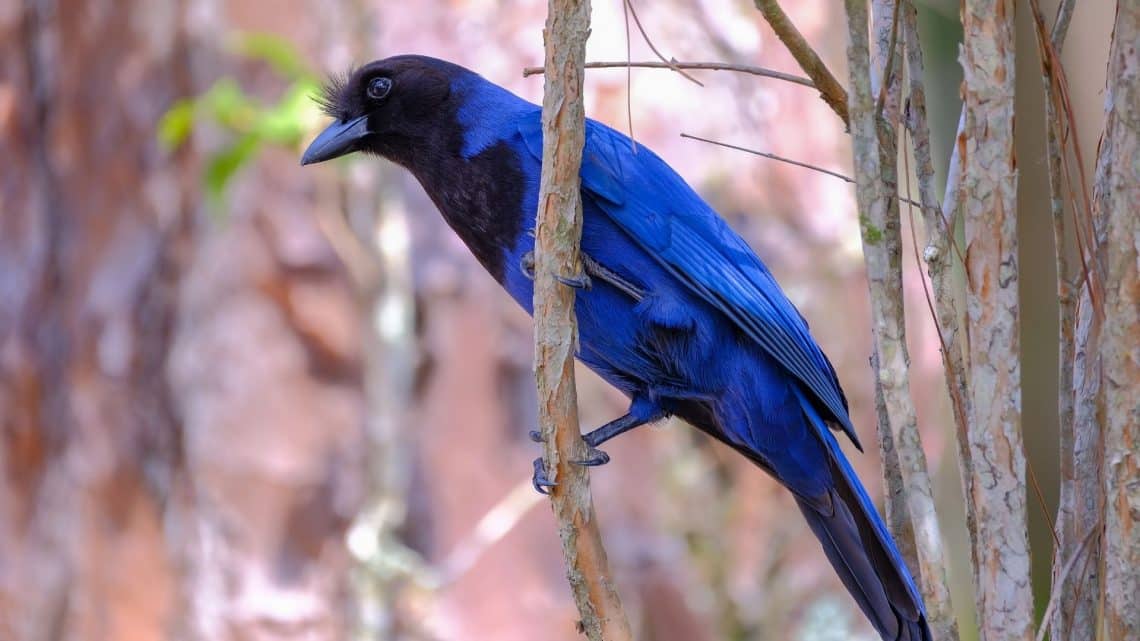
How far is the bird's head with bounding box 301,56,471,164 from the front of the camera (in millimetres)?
3014

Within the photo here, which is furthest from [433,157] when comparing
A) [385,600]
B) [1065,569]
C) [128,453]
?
[128,453]

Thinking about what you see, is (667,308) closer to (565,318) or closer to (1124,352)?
(565,318)

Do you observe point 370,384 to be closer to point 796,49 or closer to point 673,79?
point 673,79

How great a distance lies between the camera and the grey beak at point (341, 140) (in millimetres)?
3072

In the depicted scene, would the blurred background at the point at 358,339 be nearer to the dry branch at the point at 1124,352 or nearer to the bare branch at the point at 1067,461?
the bare branch at the point at 1067,461

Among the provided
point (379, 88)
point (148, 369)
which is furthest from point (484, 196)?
point (148, 369)

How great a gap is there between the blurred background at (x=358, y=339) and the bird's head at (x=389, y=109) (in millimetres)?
1944

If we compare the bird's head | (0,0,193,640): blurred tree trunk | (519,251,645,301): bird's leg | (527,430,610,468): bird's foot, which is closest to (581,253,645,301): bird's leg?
(519,251,645,301): bird's leg

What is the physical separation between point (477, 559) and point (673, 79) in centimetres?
243

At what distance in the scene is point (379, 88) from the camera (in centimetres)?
312

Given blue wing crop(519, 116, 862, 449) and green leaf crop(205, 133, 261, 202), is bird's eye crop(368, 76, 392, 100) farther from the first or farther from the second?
green leaf crop(205, 133, 261, 202)

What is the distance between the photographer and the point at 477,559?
5.76m

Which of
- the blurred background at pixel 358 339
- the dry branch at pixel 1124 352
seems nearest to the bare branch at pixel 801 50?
the dry branch at pixel 1124 352

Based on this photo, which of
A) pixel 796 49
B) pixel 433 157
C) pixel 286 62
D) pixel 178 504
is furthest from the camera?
pixel 178 504
